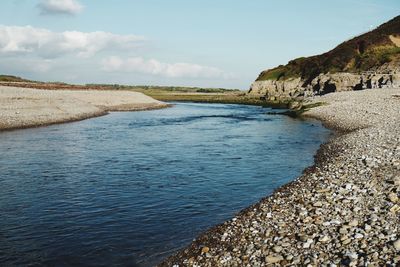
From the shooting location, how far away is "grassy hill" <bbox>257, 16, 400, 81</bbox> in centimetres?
10181

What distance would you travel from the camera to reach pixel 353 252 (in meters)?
9.60

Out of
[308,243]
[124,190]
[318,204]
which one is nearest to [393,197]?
[318,204]

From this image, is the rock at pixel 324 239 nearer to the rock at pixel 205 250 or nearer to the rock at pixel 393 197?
the rock at pixel 205 250

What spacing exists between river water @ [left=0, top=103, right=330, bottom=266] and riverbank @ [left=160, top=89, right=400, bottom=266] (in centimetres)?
A: 156

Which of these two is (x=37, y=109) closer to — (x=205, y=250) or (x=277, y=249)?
(x=205, y=250)

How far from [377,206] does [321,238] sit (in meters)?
3.23

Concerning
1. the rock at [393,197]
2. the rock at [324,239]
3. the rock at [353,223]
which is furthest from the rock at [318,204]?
the rock at [324,239]

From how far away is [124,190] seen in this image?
63.8 feet

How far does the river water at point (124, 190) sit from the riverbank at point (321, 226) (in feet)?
5.12

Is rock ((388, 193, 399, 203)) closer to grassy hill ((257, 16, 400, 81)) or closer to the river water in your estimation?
the river water

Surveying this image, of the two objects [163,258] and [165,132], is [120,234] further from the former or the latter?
[165,132]

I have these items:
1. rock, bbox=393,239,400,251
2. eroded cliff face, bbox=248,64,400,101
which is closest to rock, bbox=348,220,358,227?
rock, bbox=393,239,400,251

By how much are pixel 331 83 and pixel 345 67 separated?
539 inches

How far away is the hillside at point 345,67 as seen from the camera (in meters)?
93.6
